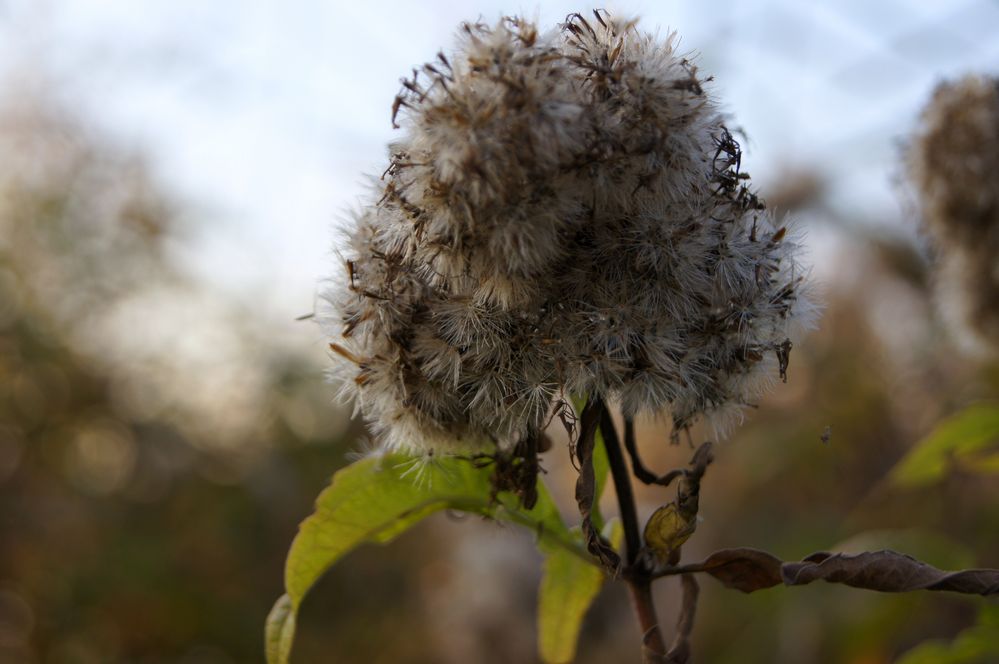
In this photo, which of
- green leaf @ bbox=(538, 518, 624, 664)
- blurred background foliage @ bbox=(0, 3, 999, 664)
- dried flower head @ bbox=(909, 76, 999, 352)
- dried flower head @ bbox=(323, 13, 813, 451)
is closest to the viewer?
dried flower head @ bbox=(323, 13, 813, 451)

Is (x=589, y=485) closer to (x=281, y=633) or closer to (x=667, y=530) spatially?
(x=667, y=530)

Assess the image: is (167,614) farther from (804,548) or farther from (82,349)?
(804,548)

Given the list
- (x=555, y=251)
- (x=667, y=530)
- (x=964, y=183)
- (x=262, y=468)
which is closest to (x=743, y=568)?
(x=667, y=530)

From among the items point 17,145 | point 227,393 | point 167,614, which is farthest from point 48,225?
point 167,614

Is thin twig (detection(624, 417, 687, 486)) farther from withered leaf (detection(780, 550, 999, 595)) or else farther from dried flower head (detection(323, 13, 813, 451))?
withered leaf (detection(780, 550, 999, 595))

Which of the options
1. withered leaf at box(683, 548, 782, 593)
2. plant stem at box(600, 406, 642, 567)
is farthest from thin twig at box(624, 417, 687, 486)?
withered leaf at box(683, 548, 782, 593)

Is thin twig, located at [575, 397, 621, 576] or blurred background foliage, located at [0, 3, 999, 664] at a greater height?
blurred background foliage, located at [0, 3, 999, 664]

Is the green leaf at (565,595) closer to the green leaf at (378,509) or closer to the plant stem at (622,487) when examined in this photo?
the green leaf at (378,509)
